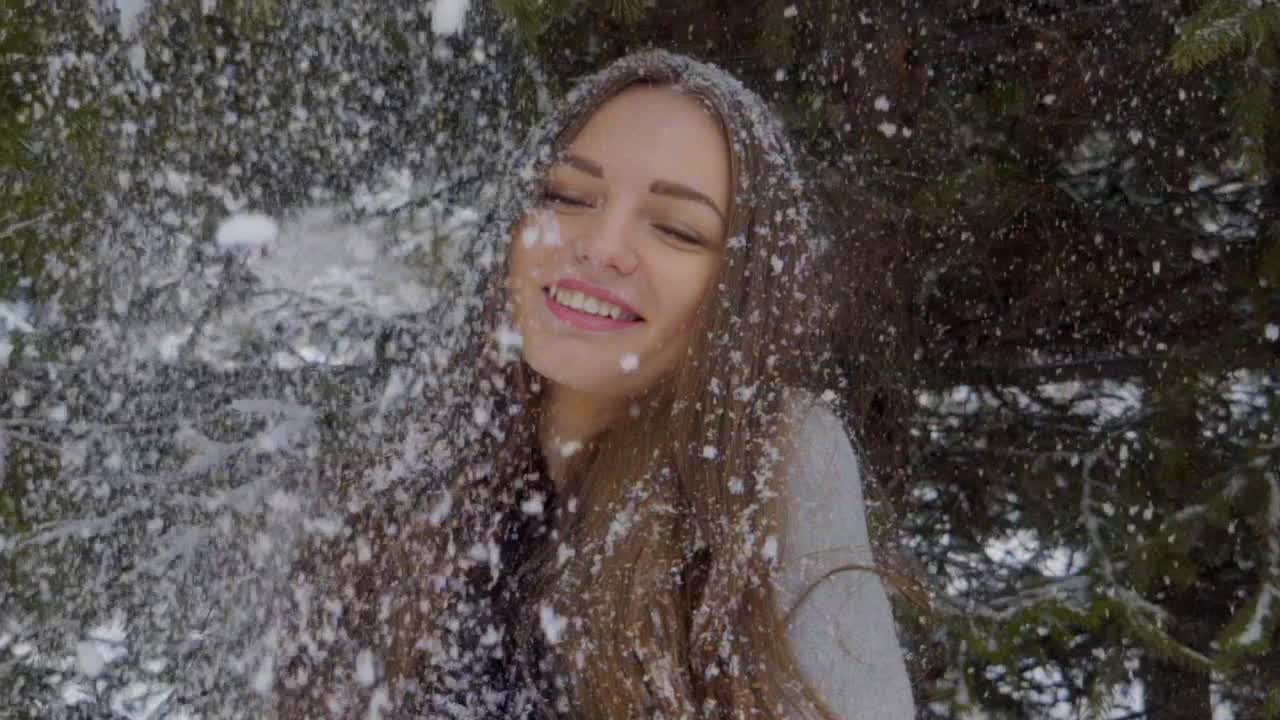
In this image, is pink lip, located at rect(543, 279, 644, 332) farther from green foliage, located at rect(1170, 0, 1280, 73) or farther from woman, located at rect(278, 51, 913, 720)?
green foliage, located at rect(1170, 0, 1280, 73)

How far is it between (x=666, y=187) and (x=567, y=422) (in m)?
0.38

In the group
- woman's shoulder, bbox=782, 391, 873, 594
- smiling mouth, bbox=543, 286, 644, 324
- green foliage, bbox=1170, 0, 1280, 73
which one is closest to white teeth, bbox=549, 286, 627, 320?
smiling mouth, bbox=543, 286, 644, 324

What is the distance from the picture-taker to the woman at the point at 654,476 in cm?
153

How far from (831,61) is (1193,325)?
1.11 metres

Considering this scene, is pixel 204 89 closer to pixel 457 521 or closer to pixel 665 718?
pixel 457 521

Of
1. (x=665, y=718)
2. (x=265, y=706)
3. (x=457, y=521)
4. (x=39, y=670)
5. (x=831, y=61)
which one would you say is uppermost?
(x=831, y=61)

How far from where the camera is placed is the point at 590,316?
155 cm

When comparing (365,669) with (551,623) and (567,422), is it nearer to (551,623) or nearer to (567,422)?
(551,623)

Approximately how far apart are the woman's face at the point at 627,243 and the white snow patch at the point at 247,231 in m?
1.10

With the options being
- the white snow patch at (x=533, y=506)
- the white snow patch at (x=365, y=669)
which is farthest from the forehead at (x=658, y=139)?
the white snow patch at (x=365, y=669)

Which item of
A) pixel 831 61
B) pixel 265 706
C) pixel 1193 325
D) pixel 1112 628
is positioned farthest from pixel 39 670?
pixel 1193 325

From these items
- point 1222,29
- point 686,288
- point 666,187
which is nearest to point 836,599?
point 686,288

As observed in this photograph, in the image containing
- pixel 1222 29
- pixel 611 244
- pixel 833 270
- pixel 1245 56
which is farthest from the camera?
pixel 833 270

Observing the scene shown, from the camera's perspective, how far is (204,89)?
2391 millimetres
